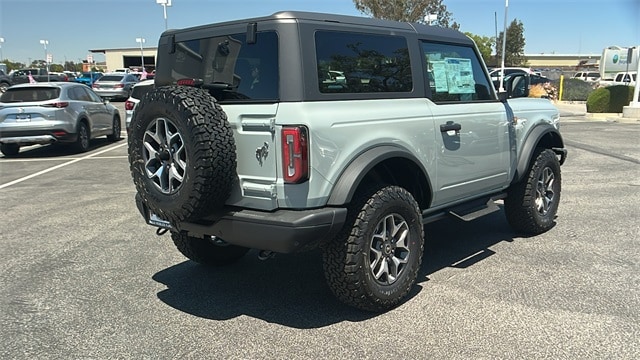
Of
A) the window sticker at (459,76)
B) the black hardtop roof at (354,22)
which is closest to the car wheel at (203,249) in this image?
the black hardtop roof at (354,22)

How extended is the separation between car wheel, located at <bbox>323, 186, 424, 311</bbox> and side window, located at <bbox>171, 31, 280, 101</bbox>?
39.4 inches

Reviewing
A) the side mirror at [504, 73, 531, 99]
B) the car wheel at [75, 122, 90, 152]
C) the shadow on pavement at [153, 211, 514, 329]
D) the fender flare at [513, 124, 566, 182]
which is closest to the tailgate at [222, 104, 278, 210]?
the shadow on pavement at [153, 211, 514, 329]

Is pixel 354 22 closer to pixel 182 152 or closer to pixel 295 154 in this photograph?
pixel 295 154

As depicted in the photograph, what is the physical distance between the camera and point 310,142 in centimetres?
319

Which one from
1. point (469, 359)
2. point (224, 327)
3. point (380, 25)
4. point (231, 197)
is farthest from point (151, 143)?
point (469, 359)

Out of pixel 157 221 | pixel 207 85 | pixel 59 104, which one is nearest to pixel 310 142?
pixel 207 85

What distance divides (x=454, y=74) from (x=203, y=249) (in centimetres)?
265

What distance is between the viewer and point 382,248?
3.70 metres

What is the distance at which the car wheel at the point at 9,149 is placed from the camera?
11.8 meters

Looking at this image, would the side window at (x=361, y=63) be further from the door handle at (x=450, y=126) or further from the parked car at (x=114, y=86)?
the parked car at (x=114, y=86)

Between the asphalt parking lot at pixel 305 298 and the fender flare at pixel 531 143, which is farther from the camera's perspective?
the fender flare at pixel 531 143

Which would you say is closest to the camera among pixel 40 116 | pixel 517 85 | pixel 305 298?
pixel 305 298

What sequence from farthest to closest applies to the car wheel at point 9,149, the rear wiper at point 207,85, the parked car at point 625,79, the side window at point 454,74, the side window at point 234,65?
the parked car at point 625,79 < the car wheel at point 9,149 < the side window at point 454,74 < the rear wiper at point 207,85 < the side window at point 234,65

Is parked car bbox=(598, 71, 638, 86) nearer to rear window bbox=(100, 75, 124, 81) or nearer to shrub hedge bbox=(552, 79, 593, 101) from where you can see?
shrub hedge bbox=(552, 79, 593, 101)
